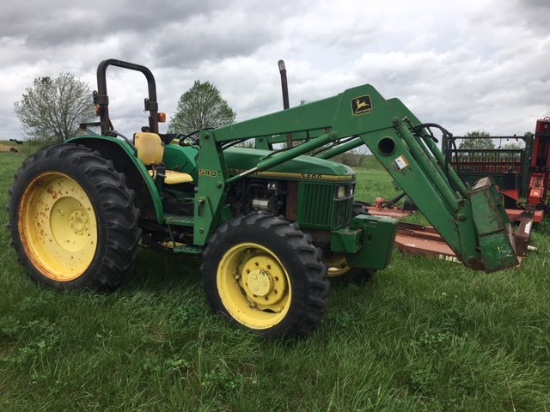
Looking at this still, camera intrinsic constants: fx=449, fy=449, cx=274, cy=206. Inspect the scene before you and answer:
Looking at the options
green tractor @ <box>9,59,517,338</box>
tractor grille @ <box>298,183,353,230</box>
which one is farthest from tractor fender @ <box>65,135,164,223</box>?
tractor grille @ <box>298,183,353,230</box>

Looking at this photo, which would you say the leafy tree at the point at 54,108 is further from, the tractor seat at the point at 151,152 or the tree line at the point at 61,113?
the tractor seat at the point at 151,152

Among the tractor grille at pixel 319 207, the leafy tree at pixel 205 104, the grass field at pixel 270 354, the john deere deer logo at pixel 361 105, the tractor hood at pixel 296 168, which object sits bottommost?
the grass field at pixel 270 354

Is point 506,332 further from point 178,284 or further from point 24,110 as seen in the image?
point 24,110

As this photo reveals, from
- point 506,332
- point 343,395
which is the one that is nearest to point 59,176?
point 343,395

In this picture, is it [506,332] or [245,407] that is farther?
[506,332]

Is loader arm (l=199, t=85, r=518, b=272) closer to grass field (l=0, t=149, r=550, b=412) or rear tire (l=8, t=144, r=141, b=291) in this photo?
grass field (l=0, t=149, r=550, b=412)

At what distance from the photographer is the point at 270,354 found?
288 cm

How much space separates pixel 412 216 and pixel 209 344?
18.9ft

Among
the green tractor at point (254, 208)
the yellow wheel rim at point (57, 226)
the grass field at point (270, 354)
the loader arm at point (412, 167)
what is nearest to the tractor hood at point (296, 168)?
the green tractor at point (254, 208)

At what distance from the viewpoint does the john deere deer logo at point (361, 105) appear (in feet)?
10.0

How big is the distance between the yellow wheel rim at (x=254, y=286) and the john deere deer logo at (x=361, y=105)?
1.13 meters

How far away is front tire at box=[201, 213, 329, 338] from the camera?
296 centimetres

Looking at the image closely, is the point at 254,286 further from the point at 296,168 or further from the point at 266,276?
the point at 296,168

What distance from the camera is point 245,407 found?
2.34m
